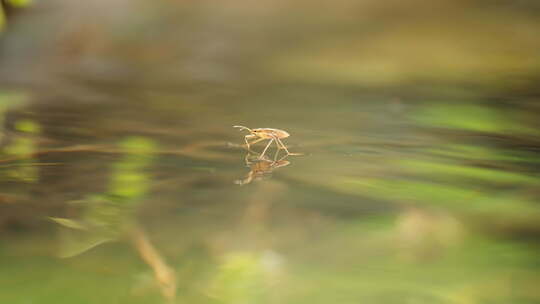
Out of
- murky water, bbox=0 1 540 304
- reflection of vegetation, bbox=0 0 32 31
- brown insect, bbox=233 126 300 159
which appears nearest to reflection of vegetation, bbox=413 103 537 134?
murky water, bbox=0 1 540 304

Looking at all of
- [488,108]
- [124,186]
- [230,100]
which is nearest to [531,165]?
[488,108]

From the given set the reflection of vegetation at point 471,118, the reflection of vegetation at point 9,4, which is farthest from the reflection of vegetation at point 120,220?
the reflection of vegetation at point 9,4

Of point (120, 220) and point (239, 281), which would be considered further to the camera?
point (120, 220)

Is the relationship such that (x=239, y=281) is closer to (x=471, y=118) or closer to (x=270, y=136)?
(x=270, y=136)

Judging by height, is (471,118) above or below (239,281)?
above

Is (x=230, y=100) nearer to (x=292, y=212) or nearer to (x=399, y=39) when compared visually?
(x=399, y=39)

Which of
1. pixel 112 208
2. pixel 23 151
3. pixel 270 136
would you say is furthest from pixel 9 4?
pixel 112 208

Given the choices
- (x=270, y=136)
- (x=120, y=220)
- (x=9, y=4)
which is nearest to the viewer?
(x=120, y=220)

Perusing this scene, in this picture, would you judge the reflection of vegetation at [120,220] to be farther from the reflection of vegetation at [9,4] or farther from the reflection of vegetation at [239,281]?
the reflection of vegetation at [9,4]
